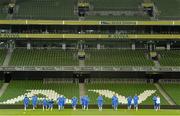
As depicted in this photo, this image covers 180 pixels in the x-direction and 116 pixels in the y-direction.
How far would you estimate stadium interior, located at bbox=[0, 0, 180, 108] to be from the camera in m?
46.3

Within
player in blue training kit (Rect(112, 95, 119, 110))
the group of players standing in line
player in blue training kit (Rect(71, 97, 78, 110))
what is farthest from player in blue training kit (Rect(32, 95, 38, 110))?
player in blue training kit (Rect(112, 95, 119, 110))

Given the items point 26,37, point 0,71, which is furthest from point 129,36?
point 0,71

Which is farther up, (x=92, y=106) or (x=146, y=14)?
(x=146, y=14)

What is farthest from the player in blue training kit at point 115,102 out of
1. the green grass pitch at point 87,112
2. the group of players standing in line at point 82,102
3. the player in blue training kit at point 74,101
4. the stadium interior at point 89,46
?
the stadium interior at point 89,46

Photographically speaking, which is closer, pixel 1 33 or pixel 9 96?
pixel 9 96

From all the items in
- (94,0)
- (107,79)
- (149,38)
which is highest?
(94,0)

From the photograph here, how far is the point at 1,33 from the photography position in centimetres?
4875

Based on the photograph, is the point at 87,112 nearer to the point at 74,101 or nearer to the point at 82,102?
the point at 82,102

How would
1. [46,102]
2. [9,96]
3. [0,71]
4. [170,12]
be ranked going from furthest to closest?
[170,12]
[0,71]
[9,96]
[46,102]

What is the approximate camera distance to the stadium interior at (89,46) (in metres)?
46.3

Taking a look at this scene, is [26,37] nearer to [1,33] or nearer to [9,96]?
[1,33]

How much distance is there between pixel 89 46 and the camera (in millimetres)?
50844

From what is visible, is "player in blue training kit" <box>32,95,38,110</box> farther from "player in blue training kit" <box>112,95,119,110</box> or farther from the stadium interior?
the stadium interior

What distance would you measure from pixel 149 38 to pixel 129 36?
7.09 ft
